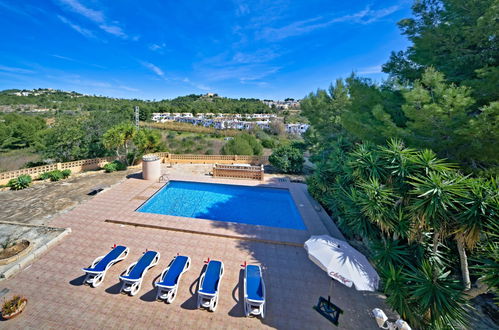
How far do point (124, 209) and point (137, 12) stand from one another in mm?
18871

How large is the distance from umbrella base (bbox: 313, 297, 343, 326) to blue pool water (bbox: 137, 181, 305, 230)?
4.30m

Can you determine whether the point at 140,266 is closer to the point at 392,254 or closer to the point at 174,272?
the point at 174,272

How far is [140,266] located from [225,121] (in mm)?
56719

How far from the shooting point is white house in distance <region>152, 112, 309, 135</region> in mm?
53406

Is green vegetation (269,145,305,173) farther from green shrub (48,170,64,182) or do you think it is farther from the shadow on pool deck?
green shrub (48,170,64,182)

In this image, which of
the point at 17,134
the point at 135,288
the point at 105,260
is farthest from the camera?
the point at 17,134

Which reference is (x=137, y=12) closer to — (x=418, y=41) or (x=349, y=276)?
(x=418, y=41)

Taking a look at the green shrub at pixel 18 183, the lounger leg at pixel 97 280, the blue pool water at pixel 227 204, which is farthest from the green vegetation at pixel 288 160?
the green shrub at pixel 18 183

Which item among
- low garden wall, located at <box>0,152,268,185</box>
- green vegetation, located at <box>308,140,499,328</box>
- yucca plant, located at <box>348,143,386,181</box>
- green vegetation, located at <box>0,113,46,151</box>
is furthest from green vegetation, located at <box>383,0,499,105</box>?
green vegetation, located at <box>0,113,46,151</box>

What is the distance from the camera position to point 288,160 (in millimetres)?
17203

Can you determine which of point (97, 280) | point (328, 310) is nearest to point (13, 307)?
point (97, 280)

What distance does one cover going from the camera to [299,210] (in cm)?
1085

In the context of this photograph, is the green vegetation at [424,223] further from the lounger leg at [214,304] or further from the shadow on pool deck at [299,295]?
the lounger leg at [214,304]

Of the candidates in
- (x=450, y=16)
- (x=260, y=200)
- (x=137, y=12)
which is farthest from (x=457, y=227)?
(x=137, y=12)
